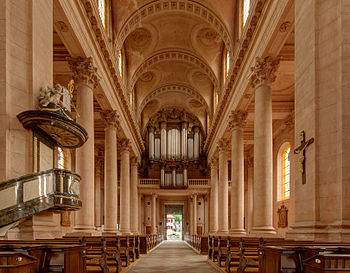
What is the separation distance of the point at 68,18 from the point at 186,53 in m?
14.5

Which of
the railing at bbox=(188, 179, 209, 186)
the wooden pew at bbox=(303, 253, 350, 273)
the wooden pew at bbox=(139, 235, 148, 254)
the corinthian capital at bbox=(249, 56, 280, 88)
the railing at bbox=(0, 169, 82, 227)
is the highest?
the corinthian capital at bbox=(249, 56, 280, 88)

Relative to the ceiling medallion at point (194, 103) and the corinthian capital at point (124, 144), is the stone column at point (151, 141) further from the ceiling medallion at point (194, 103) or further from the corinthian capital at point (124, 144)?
the corinthian capital at point (124, 144)

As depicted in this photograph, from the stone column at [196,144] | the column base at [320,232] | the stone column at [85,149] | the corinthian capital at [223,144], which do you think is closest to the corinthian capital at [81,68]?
the stone column at [85,149]

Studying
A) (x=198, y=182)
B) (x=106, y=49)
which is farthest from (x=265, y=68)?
(x=198, y=182)

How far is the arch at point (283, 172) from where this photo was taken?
2100 cm

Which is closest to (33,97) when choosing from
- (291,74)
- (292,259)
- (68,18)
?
(68,18)

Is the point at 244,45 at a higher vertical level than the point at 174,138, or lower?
higher

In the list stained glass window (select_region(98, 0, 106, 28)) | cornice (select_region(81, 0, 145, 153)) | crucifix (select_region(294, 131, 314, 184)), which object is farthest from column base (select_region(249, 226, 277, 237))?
stained glass window (select_region(98, 0, 106, 28))

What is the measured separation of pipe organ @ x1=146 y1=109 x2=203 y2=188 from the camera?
3416 cm

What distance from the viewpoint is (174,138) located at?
114 ft

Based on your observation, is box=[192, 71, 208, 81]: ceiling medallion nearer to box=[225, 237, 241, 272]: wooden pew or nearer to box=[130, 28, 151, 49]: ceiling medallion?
box=[130, 28, 151, 49]: ceiling medallion

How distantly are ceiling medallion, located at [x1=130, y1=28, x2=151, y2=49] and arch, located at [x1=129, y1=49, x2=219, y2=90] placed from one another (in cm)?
146

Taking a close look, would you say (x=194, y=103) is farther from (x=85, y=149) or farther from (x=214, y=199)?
(x=85, y=149)

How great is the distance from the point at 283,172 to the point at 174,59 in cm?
1069
